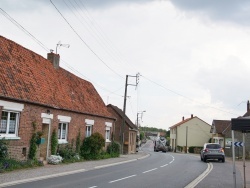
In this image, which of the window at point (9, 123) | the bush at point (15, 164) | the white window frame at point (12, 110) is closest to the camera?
the bush at point (15, 164)

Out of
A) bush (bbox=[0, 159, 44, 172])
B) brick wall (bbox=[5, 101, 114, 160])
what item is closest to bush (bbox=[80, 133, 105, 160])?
brick wall (bbox=[5, 101, 114, 160])

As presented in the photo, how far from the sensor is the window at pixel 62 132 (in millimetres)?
24062

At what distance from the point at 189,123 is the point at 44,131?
208ft

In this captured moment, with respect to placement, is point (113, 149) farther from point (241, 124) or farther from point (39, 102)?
point (241, 124)

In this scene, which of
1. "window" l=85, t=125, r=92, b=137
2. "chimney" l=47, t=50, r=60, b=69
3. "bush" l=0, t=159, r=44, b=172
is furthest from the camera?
"window" l=85, t=125, r=92, b=137

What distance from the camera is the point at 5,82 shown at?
18.2m

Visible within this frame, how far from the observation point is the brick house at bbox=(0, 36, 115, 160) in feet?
59.5

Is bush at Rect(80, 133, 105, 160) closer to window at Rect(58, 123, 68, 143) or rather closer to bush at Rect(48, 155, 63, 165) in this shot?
window at Rect(58, 123, 68, 143)

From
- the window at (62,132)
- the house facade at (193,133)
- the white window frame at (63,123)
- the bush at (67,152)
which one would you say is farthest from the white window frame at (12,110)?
the house facade at (193,133)

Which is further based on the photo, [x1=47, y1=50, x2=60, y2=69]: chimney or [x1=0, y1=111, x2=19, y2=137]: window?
[x1=47, y1=50, x2=60, y2=69]: chimney

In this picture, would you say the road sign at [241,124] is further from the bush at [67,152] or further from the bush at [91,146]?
the bush at [91,146]

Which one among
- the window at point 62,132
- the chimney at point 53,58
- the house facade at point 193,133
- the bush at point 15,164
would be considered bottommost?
the bush at point 15,164

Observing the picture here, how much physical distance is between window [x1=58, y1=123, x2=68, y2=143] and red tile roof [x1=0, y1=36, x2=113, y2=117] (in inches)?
49.2

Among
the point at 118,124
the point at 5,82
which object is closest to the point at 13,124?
the point at 5,82
